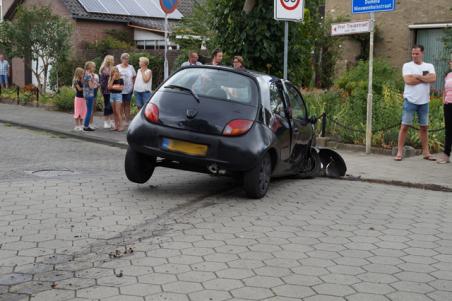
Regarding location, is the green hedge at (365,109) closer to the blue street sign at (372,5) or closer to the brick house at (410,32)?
the blue street sign at (372,5)

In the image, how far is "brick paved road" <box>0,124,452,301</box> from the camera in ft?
14.7

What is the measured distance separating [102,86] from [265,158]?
825 cm

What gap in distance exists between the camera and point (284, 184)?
8.85m

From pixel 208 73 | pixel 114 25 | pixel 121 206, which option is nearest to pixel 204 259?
pixel 121 206

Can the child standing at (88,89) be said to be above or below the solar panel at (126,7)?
below

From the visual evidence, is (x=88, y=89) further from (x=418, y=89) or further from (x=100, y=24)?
(x=100, y=24)

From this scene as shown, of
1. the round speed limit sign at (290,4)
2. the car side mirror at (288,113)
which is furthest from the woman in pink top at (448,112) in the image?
the car side mirror at (288,113)

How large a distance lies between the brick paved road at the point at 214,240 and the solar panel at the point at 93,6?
21415 mm

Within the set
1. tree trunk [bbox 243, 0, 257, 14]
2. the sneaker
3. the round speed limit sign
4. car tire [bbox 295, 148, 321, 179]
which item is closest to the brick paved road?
car tire [bbox 295, 148, 321, 179]

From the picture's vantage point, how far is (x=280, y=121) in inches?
315

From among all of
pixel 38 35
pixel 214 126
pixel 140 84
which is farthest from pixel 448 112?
pixel 38 35

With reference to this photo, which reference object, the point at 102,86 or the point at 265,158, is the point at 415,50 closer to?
the point at 265,158

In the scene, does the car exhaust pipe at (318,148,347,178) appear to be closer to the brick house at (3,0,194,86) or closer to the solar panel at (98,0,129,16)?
the brick house at (3,0,194,86)

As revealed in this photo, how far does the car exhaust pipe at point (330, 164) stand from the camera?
377 inches
